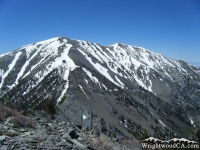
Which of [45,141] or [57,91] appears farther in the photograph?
[57,91]

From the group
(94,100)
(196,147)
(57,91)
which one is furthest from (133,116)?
(196,147)

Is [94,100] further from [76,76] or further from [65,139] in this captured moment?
[65,139]

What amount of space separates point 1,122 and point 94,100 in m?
139

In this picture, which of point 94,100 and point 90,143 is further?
point 94,100

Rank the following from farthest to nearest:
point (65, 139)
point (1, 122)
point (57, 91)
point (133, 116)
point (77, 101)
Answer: point (133, 116) → point (57, 91) → point (77, 101) → point (1, 122) → point (65, 139)

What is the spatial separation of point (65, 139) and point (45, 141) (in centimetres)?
207

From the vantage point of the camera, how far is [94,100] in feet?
511

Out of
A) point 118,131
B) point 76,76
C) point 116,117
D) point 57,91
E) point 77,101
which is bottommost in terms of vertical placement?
point 118,131

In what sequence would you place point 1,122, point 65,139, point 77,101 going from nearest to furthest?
point 65,139 → point 1,122 → point 77,101

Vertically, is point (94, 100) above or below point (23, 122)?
above

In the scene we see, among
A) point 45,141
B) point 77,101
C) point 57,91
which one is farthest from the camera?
point 57,91

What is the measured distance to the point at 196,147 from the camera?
26.5 m

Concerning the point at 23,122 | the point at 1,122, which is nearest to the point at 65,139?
the point at 23,122

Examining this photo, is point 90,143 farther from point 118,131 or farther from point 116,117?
point 116,117
